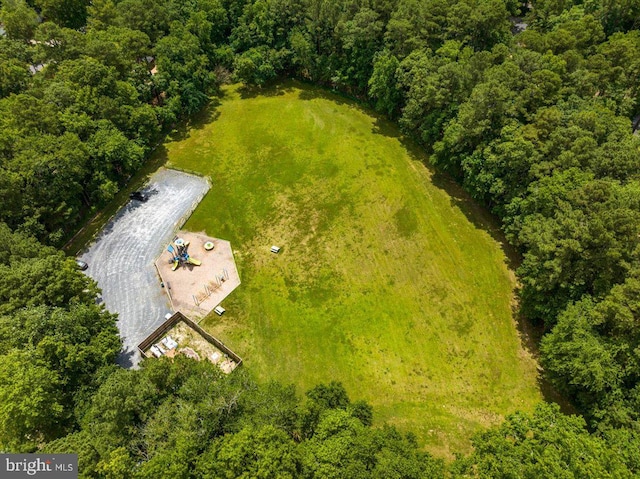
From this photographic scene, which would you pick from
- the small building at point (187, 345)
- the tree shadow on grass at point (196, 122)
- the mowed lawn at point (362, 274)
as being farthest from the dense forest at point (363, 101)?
the small building at point (187, 345)

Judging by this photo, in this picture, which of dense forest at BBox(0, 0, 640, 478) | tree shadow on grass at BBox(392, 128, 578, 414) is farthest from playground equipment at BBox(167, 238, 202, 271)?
tree shadow on grass at BBox(392, 128, 578, 414)

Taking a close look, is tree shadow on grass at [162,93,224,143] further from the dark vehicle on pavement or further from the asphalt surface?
the dark vehicle on pavement

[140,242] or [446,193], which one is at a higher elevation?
[446,193]

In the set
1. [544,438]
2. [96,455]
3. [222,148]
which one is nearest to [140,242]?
[222,148]

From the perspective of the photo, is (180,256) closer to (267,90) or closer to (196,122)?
(196,122)

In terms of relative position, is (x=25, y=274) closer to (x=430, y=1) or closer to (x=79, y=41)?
(x=79, y=41)

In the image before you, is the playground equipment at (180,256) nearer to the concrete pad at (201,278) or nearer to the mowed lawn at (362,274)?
the concrete pad at (201,278)

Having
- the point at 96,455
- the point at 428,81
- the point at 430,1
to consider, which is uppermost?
the point at 430,1
